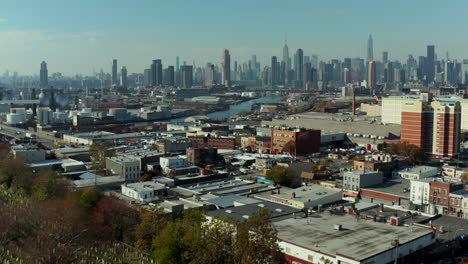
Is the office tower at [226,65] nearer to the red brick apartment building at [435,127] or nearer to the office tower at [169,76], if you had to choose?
the office tower at [169,76]

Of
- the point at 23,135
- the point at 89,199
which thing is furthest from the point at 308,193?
the point at 23,135

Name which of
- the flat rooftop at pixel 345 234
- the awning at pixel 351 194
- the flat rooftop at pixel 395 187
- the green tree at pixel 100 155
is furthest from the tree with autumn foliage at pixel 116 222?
the flat rooftop at pixel 395 187

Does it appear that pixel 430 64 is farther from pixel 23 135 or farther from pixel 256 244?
pixel 256 244

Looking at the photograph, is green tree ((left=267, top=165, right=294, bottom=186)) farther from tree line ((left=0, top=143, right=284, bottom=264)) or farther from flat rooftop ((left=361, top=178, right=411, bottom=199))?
tree line ((left=0, top=143, right=284, bottom=264))

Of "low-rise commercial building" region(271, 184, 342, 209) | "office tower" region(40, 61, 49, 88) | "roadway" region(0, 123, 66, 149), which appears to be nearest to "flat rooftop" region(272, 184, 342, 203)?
"low-rise commercial building" region(271, 184, 342, 209)

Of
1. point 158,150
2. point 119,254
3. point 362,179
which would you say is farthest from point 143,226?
point 158,150

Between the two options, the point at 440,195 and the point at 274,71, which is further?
the point at 274,71
